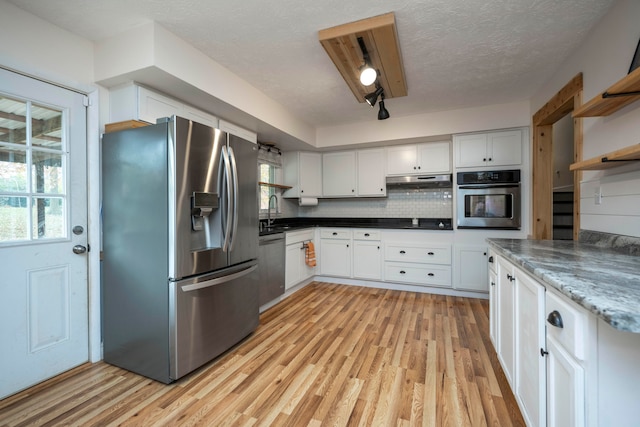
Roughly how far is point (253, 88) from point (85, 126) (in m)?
1.46

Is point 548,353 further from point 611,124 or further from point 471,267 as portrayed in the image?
point 471,267

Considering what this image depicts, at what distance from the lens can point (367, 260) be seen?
157 inches

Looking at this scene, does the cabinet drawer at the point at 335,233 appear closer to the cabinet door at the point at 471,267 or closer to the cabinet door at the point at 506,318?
the cabinet door at the point at 471,267

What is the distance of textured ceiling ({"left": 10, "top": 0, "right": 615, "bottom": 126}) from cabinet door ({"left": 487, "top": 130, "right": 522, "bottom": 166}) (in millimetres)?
653

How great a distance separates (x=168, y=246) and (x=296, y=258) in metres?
2.12

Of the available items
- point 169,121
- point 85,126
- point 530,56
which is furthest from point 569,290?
point 85,126

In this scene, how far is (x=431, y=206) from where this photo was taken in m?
4.18

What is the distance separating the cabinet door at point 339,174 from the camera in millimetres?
4344

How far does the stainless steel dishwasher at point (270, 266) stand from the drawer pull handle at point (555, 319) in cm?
235

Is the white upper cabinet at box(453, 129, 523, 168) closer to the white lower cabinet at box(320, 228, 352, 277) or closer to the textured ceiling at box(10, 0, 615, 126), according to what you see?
the textured ceiling at box(10, 0, 615, 126)

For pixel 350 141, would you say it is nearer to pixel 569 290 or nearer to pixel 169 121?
pixel 169 121

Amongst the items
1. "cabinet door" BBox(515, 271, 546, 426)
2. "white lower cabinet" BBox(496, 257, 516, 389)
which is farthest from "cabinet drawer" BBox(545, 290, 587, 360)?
"white lower cabinet" BBox(496, 257, 516, 389)

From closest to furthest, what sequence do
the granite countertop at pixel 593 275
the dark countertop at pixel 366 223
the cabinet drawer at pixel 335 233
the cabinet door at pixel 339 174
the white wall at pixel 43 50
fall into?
the granite countertop at pixel 593 275 < the white wall at pixel 43 50 < the dark countertop at pixel 366 223 < the cabinet drawer at pixel 335 233 < the cabinet door at pixel 339 174

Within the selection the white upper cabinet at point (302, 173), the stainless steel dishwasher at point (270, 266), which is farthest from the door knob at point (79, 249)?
the white upper cabinet at point (302, 173)
